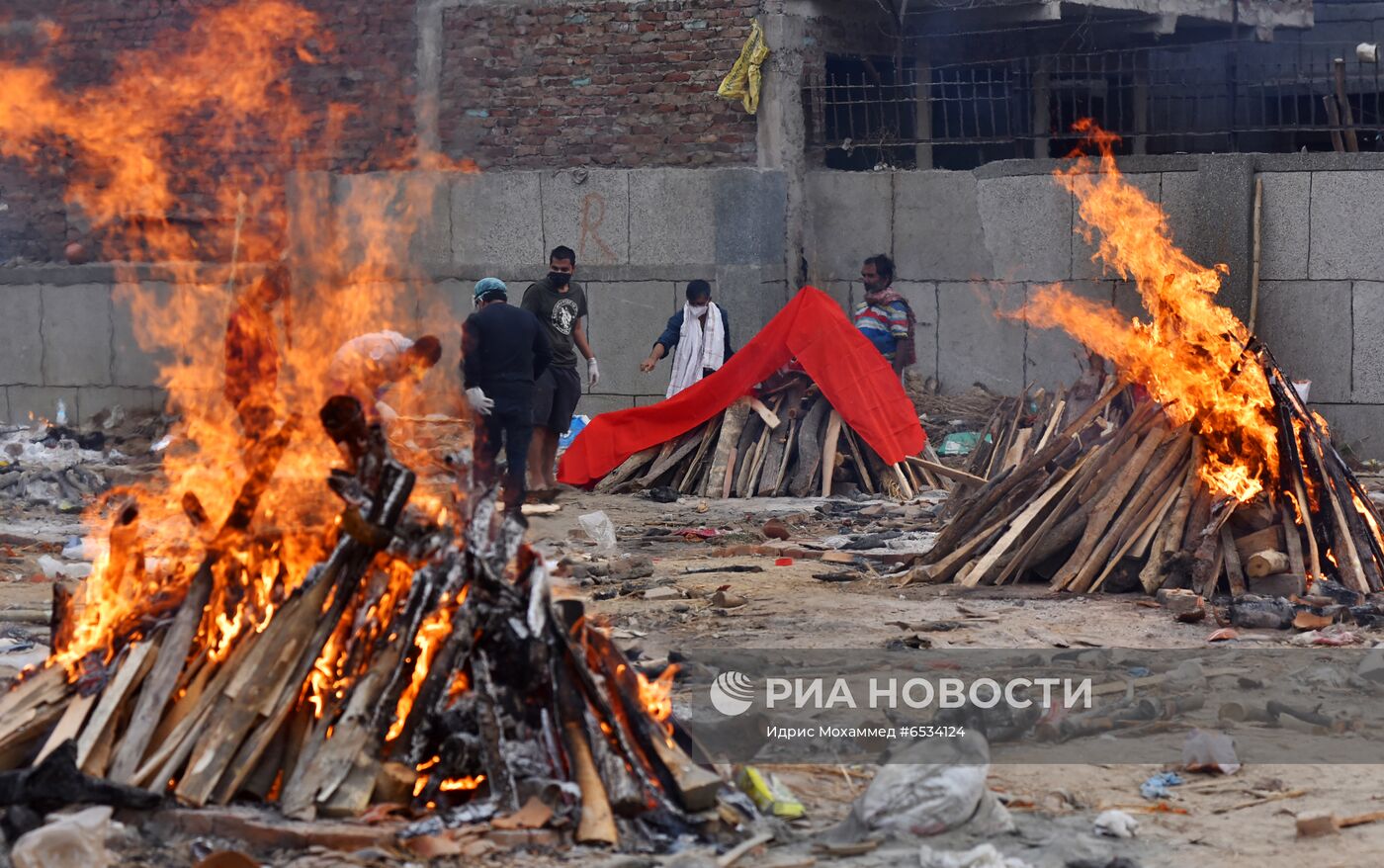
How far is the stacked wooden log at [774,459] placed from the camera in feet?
45.5

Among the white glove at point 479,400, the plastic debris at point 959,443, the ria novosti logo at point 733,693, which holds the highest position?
the white glove at point 479,400

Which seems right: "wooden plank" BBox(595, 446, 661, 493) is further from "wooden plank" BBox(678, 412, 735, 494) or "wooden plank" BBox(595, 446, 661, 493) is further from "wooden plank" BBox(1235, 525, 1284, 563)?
"wooden plank" BBox(1235, 525, 1284, 563)

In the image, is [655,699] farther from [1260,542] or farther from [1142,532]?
[1260,542]

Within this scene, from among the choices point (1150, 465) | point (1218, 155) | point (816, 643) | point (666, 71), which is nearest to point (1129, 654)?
point (816, 643)

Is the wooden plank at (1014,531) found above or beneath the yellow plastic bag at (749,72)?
beneath

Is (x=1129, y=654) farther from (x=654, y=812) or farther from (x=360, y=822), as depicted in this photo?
(x=360, y=822)

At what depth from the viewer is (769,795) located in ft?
19.5

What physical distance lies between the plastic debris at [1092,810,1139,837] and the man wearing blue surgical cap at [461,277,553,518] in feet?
21.7

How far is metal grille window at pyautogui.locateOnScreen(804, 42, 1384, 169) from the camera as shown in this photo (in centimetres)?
1560

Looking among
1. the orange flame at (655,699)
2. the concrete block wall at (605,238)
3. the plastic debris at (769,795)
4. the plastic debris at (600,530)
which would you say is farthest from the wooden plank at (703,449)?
the plastic debris at (769,795)

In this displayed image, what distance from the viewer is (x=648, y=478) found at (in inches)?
560

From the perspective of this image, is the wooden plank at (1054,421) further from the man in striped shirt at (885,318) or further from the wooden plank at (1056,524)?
the wooden plank at (1056,524)

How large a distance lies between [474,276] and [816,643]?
31.0 feet

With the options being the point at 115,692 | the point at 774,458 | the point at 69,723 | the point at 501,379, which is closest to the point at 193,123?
the point at 501,379
